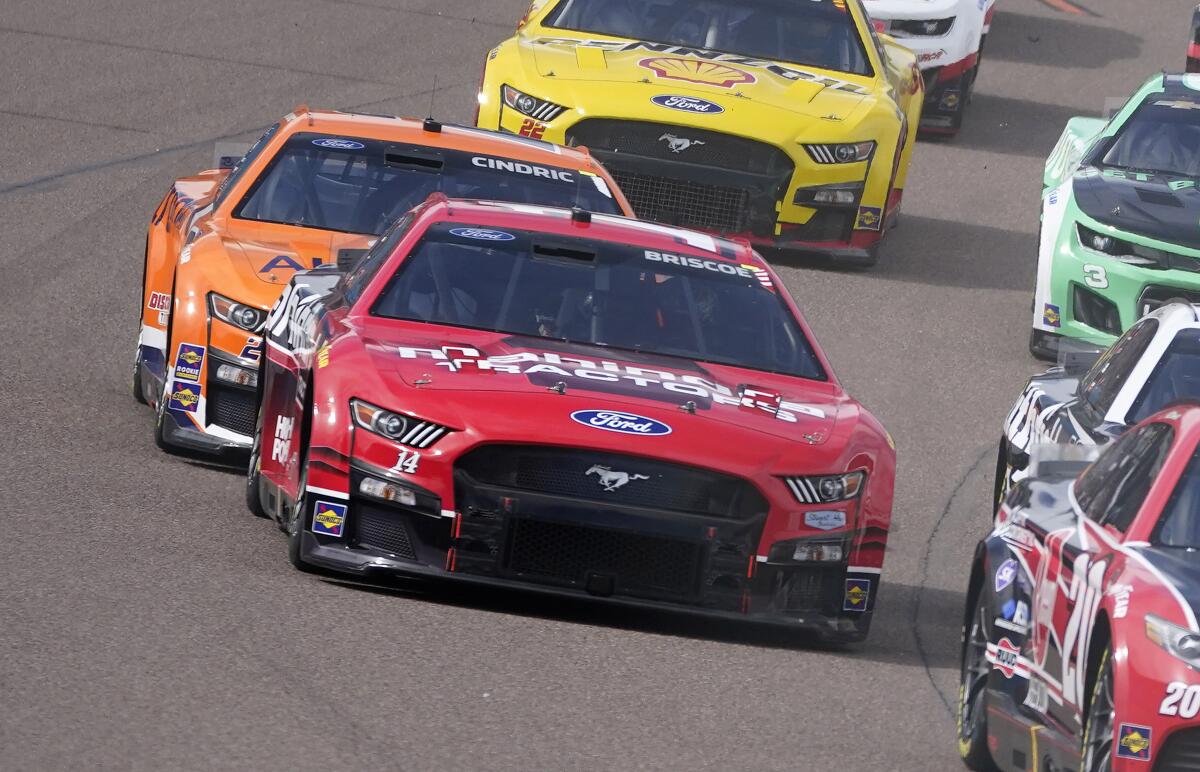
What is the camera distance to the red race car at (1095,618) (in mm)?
5902

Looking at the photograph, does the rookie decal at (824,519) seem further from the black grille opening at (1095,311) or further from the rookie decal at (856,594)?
the black grille opening at (1095,311)

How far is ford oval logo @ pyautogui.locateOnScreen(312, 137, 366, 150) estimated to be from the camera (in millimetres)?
11695

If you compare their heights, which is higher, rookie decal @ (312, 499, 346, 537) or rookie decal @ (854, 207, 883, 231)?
rookie decal @ (312, 499, 346, 537)

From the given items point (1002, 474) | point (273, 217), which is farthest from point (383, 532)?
point (273, 217)

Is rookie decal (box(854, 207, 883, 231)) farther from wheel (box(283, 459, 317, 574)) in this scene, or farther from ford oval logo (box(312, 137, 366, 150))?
wheel (box(283, 459, 317, 574))

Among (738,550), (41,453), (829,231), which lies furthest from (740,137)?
(738,550)

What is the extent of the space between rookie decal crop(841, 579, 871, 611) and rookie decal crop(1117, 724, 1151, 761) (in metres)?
2.45

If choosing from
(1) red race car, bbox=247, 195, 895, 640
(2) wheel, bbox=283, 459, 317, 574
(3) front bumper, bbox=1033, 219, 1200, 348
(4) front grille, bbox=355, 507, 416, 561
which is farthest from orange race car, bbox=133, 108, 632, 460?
(3) front bumper, bbox=1033, 219, 1200, 348

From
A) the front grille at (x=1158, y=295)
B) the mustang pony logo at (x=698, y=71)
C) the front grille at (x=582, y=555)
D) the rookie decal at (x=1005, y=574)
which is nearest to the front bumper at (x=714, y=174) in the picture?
the mustang pony logo at (x=698, y=71)

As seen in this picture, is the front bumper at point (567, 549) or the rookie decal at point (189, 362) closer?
the front bumper at point (567, 549)

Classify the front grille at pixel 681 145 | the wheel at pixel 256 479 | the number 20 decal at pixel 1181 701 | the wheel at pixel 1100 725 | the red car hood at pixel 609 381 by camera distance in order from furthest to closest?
1. the front grille at pixel 681 145
2. the wheel at pixel 256 479
3. the red car hood at pixel 609 381
4. the wheel at pixel 1100 725
5. the number 20 decal at pixel 1181 701

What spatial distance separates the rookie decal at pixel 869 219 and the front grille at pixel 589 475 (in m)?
8.15

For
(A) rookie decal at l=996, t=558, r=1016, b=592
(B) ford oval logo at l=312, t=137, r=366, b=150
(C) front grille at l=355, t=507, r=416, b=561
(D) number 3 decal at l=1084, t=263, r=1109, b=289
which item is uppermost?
(B) ford oval logo at l=312, t=137, r=366, b=150

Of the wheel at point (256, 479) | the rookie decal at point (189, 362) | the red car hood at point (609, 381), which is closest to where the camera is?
the red car hood at point (609, 381)
